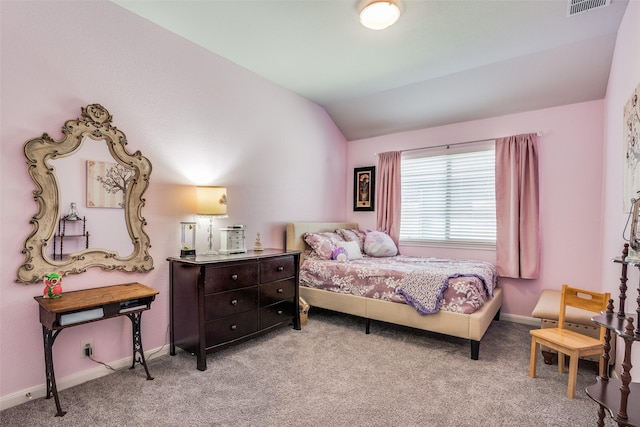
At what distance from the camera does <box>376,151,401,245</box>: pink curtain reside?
4.59 metres

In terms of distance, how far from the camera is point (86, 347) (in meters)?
2.30

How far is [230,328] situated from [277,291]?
60cm

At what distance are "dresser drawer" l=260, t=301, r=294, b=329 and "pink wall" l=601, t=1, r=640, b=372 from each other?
8.38 ft

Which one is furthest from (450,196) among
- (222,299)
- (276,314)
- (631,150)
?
(222,299)

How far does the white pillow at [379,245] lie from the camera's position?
4214 millimetres

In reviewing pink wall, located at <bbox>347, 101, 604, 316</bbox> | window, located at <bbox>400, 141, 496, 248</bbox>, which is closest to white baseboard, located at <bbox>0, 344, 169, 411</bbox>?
window, located at <bbox>400, 141, 496, 248</bbox>

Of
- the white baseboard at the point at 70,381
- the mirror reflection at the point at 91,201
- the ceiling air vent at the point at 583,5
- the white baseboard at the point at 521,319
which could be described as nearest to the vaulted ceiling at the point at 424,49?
the ceiling air vent at the point at 583,5

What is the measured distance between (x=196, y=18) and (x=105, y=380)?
281 centimetres

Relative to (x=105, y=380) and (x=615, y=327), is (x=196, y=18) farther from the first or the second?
(x=615, y=327)

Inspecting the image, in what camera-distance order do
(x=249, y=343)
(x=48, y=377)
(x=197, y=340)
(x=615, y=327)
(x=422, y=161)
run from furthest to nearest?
(x=422, y=161) < (x=249, y=343) < (x=197, y=340) < (x=48, y=377) < (x=615, y=327)

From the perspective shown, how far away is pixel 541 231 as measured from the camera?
363 cm

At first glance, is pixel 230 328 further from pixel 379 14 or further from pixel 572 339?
pixel 379 14

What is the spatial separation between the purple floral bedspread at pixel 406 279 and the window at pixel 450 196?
19.8 inches

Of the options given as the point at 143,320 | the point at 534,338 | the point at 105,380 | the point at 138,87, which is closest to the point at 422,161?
the point at 534,338
